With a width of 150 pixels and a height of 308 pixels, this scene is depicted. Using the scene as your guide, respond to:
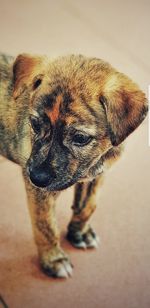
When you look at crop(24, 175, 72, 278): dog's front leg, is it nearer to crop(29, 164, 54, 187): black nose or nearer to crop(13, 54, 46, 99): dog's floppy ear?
crop(29, 164, 54, 187): black nose

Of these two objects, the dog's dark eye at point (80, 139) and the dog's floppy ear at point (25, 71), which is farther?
the dog's floppy ear at point (25, 71)

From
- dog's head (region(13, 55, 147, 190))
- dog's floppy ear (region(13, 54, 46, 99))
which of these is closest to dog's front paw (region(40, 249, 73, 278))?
dog's head (region(13, 55, 147, 190))

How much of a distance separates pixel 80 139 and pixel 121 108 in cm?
19

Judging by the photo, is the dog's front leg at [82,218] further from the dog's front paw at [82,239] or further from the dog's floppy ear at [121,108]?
the dog's floppy ear at [121,108]

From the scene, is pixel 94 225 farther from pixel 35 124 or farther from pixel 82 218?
pixel 35 124

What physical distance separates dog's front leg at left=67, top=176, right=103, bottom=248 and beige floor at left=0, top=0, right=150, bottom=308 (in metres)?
0.04

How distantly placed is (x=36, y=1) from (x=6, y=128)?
83.1 inches

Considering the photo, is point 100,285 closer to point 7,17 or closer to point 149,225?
point 149,225

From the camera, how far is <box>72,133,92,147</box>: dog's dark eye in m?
1.61

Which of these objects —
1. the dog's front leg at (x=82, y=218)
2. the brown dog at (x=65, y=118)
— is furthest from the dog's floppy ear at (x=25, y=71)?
the dog's front leg at (x=82, y=218)

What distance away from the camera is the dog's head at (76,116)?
1.59 meters

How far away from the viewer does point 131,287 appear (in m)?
2.03

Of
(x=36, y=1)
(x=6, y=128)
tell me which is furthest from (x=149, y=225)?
(x=36, y=1)

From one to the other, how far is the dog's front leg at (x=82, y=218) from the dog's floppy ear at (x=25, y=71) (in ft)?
1.87
